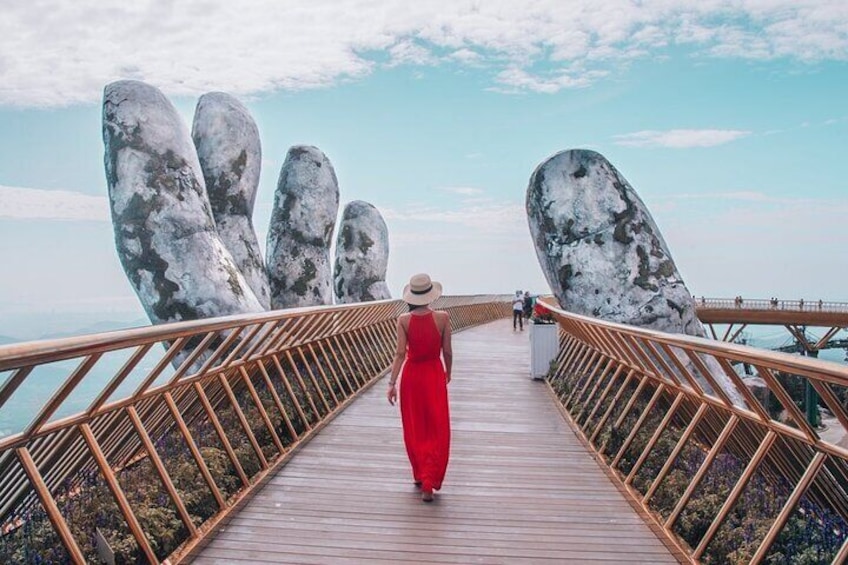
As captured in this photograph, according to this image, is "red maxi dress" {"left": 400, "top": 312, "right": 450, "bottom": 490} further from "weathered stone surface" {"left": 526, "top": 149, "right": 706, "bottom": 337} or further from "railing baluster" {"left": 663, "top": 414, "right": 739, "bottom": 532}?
"weathered stone surface" {"left": 526, "top": 149, "right": 706, "bottom": 337}

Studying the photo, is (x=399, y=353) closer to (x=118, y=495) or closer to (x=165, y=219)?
(x=118, y=495)

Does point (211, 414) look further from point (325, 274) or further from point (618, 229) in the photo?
point (325, 274)

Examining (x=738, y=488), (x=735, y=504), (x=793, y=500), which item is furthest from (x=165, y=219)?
(x=793, y=500)

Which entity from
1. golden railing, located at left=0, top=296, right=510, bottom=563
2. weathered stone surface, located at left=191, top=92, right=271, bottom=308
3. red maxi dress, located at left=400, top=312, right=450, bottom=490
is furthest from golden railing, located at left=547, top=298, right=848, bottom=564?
weathered stone surface, located at left=191, top=92, right=271, bottom=308

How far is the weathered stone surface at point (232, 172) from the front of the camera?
659 inches

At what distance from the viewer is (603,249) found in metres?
12.1

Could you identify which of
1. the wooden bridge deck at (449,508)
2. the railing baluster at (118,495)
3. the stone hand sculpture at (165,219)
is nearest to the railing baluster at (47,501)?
the railing baluster at (118,495)

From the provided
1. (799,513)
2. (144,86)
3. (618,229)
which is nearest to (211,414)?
(799,513)

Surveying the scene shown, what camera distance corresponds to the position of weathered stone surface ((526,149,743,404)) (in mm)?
11836

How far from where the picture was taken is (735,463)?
624 centimetres

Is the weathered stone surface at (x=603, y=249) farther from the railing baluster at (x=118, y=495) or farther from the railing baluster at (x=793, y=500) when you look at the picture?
the railing baluster at (x=118, y=495)

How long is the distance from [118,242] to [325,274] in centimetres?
753

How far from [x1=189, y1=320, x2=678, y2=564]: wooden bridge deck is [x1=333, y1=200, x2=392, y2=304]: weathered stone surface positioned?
15577mm

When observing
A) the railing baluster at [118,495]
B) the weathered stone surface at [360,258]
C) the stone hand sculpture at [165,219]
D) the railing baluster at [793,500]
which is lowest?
the weathered stone surface at [360,258]
